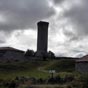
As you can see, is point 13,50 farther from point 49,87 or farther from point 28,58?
point 49,87

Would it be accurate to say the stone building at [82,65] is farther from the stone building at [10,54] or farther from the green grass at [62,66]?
the stone building at [10,54]

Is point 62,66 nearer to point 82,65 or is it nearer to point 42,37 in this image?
point 82,65

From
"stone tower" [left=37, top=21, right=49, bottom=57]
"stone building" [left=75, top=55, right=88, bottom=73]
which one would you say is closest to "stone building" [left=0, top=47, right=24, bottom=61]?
"stone tower" [left=37, top=21, right=49, bottom=57]

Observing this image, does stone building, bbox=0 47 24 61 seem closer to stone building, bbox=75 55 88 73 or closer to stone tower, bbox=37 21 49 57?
stone tower, bbox=37 21 49 57

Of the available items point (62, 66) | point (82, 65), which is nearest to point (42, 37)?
point (62, 66)

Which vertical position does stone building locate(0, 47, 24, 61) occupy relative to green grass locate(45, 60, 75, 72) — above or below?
above

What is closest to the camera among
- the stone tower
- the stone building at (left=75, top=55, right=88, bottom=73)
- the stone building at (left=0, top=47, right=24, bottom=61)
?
the stone building at (left=75, top=55, right=88, bottom=73)

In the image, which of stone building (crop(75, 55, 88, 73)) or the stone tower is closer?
stone building (crop(75, 55, 88, 73))

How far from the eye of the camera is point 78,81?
1875 inches

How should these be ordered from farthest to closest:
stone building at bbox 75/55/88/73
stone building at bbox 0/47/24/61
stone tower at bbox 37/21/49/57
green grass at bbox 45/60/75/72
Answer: stone tower at bbox 37/21/49/57 < stone building at bbox 0/47/24/61 < green grass at bbox 45/60/75/72 < stone building at bbox 75/55/88/73

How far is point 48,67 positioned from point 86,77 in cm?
3334

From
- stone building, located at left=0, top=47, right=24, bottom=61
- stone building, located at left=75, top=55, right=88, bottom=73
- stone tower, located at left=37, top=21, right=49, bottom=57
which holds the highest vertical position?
stone tower, located at left=37, top=21, right=49, bottom=57

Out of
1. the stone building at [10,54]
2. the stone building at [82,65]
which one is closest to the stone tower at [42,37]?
the stone building at [10,54]

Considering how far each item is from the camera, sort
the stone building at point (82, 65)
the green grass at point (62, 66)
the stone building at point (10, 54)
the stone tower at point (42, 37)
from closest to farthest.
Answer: the stone building at point (82, 65), the green grass at point (62, 66), the stone building at point (10, 54), the stone tower at point (42, 37)
